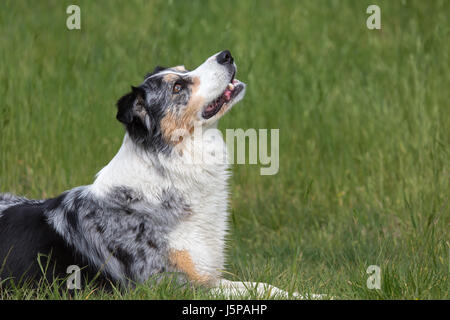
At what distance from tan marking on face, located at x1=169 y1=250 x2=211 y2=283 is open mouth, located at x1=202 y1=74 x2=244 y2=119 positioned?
1.00 metres

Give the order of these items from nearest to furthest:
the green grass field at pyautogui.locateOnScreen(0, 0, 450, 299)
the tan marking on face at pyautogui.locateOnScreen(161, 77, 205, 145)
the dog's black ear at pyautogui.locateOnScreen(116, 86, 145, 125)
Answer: the dog's black ear at pyautogui.locateOnScreen(116, 86, 145, 125)
the tan marking on face at pyautogui.locateOnScreen(161, 77, 205, 145)
the green grass field at pyautogui.locateOnScreen(0, 0, 450, 299)

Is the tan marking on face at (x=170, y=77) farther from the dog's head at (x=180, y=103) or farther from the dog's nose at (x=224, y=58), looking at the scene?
the dog's nose at (x=224, y=58)

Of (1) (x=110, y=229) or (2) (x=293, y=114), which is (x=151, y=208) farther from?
(2) (x=293, y=114)

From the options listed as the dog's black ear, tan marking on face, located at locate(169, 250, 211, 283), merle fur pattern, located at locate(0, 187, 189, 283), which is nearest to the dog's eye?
the dog's black ear

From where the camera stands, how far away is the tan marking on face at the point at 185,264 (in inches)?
171

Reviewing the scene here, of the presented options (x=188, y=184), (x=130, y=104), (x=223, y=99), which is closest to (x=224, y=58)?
(x=223, y=99)

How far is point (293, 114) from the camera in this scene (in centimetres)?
732

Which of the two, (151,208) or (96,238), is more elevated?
(151,208)

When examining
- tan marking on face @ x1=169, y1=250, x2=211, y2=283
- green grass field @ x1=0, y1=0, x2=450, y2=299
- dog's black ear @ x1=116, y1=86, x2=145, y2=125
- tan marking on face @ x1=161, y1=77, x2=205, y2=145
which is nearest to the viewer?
tan marking on face @ x1=169, y1=250, x2=211, y2=283

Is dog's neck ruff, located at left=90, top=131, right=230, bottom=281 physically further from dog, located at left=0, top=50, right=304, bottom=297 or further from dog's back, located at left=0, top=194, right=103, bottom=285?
dog's back, located at left=0, top=194, right=103, bottom=285

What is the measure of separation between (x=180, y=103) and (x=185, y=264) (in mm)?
1161

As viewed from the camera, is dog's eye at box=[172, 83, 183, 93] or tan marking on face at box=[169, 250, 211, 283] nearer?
tan marking on face at box=[169, 250, 211, 283]

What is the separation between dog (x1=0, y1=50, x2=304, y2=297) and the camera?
14.5 feet

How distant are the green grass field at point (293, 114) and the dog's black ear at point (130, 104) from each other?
145 centimetres
